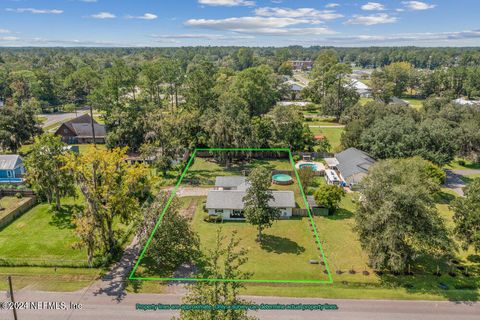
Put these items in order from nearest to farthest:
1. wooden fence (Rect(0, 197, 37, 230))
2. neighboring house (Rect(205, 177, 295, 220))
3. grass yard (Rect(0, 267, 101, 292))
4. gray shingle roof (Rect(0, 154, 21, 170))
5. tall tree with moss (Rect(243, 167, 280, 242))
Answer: grass yard (Rect(0, 267, 101, 292)) → tall tree with moss (Rect(243, 167, 280, 242)) → wooden fence (Rect(0, 197, 37, 230)) → neighboring house (Rect(205, 177, 295, 220)) → gray shingle roof (Rect(0, 154, 21, 170))

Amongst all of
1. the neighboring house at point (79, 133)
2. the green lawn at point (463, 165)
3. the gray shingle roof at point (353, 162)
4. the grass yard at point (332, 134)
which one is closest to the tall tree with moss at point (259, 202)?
the gray shingle roof at point (353, 162)

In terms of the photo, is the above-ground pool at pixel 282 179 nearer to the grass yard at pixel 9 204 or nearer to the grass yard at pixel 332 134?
the grass yard at pixel 332 134

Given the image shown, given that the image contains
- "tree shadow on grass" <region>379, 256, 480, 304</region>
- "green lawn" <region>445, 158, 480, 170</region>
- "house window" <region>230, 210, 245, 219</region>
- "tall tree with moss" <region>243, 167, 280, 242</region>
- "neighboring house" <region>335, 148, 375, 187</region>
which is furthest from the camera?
"green lawn" <region>445, 158, 480, 170</region>

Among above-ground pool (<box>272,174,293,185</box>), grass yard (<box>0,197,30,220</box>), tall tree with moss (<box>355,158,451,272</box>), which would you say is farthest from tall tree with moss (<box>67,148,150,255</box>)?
above-ground pool (<box>272,174,293,185</box>)

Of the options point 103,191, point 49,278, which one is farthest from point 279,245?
point 49,278

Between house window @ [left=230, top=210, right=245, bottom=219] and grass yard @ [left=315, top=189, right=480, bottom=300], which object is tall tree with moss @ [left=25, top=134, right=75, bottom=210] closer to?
house window @ [left=230, top=210, right=245, bottom=219]

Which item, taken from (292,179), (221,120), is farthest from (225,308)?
(221,120)

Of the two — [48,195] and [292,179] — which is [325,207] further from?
[48,195]
